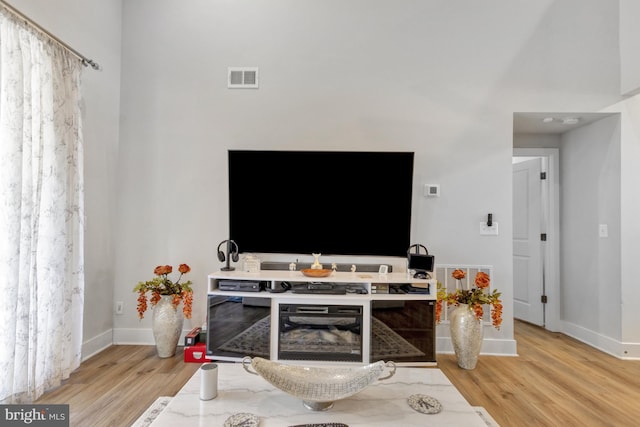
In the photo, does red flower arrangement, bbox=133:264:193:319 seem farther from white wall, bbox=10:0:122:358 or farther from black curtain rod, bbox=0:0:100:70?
black curtain rod, bbox=0:0:100:70

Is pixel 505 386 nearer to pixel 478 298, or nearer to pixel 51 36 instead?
pixel 478 298

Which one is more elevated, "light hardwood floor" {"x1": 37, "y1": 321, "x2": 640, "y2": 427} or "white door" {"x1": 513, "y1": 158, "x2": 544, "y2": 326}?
"white door" {"x1": 513, "y1": 158, "x2": 544, "y2": 326}

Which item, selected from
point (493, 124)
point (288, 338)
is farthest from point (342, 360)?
point (493, 124)

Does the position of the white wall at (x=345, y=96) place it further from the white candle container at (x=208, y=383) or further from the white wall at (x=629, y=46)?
the white candle container at (x=208, y=383)

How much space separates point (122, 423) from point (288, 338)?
45.5 inches

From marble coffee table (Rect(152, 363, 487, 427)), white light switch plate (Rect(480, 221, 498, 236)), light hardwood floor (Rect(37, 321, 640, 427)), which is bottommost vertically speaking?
light hardwood floor (Rect(37, 321, 640, 427))

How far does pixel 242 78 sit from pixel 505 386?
3425 millimetres

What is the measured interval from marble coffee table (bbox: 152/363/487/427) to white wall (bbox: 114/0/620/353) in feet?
5.96

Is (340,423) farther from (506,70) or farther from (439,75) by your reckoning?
(506,70)

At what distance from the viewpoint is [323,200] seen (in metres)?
2.88

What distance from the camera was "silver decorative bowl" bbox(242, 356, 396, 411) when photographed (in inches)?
48.3

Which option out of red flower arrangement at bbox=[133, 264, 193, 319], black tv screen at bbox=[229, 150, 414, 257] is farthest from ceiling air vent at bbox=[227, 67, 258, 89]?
red flower arrangement at bbox=[133, 264, 193, 319]

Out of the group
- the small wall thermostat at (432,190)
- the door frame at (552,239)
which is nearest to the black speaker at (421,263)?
the small wall thermostat at (432,190)

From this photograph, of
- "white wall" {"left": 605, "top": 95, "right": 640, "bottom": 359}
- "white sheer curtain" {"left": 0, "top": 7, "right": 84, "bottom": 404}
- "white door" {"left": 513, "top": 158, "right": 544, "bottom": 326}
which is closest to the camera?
"white sheer curtain" {"left": 0, "top": 7, "right": 84, "bottom": 404}
